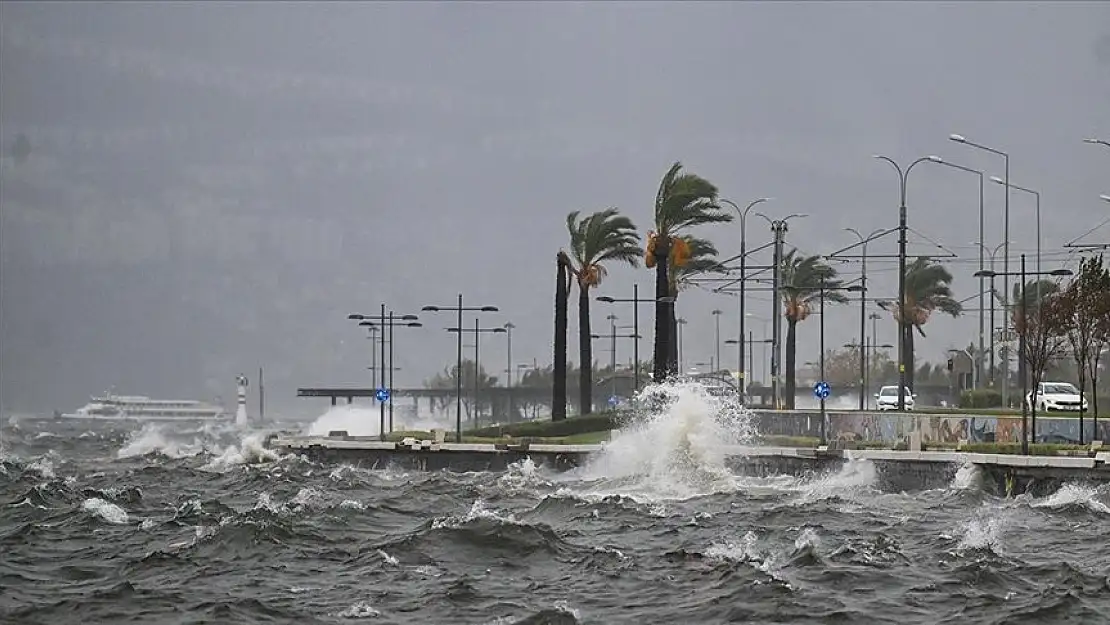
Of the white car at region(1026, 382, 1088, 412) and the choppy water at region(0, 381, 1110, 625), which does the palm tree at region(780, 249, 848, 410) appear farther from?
the choppy water at region(0, 381, 1110, 625)

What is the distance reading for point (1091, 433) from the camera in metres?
57.8

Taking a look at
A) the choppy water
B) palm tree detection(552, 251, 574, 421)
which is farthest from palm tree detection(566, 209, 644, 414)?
the choppy water

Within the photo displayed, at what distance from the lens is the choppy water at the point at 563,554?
23.9 meters

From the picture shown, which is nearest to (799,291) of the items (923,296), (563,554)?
(923,296)

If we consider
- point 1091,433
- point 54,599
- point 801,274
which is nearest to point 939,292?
point 801,274

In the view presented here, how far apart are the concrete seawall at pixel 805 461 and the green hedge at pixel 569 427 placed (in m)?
8.50

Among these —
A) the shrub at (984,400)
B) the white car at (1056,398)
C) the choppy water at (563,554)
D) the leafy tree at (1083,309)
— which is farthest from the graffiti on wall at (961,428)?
the shrub at (984,400)

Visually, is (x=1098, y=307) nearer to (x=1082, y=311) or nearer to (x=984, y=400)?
(x=1082, y=311)

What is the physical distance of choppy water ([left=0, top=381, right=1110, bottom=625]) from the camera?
2392 cm

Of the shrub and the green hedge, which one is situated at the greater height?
the shrub

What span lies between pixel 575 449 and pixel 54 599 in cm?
3853

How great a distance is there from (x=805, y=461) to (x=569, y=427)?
25098 mm

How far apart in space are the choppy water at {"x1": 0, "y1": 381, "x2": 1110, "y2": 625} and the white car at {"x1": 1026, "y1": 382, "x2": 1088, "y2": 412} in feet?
79.1

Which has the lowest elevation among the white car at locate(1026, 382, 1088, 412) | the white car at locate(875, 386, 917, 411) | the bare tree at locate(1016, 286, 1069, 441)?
the white car at locate(875, 386, 917, 411)
